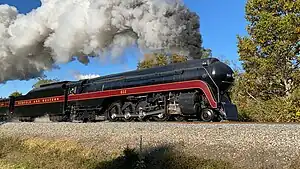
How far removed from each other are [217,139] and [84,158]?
3682 mm

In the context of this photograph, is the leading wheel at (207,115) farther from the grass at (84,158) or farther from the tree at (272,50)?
the tree at (272,50)

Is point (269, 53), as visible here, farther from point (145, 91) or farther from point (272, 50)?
point (145, 91)

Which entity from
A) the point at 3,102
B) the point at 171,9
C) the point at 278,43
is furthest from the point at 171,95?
the point at 3,102

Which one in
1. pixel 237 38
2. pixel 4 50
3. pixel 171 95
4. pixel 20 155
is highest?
pixel 237 38

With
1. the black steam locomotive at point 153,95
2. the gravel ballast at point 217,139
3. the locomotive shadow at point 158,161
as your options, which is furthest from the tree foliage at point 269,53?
the locomotive shadow at point 158,161

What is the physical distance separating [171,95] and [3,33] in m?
11.5

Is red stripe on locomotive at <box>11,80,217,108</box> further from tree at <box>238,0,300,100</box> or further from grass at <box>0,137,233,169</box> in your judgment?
tree at <box>238,0,300,100</box>

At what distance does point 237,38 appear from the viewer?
24125 mm

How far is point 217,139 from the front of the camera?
8.66 m

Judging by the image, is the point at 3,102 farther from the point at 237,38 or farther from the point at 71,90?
the point at 237,38

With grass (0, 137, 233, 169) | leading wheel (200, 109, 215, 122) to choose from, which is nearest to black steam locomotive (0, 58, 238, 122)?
leading wheel (200, 109, 215, 122)

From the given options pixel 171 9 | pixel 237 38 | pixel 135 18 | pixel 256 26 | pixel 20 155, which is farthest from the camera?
pixel 237 38

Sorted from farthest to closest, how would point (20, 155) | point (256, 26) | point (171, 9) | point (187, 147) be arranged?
1. point (256, 26)
2. point (171, 9)
3. point (20, 155)
4. point (187, 147)

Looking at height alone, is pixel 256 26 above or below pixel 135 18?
above
